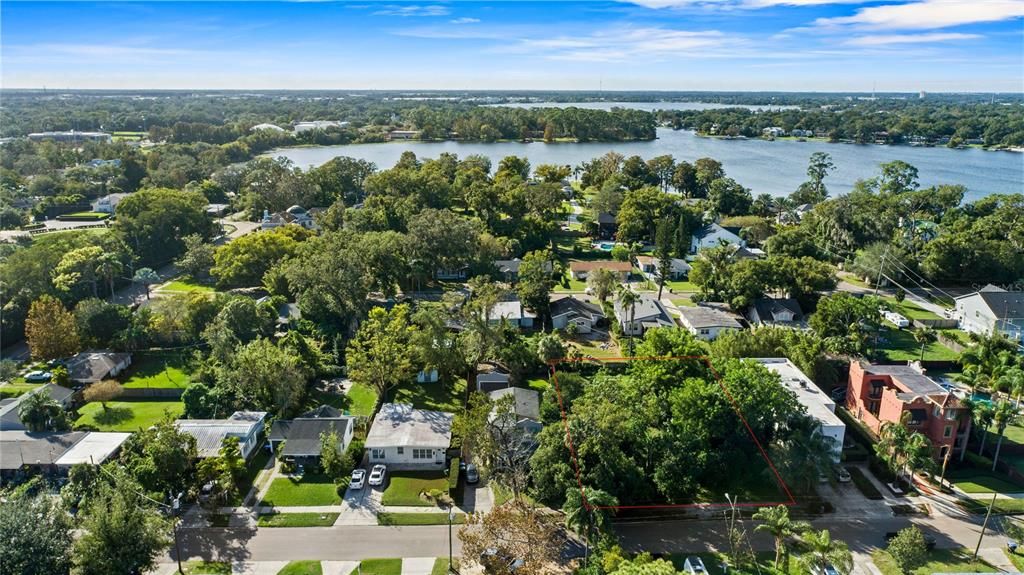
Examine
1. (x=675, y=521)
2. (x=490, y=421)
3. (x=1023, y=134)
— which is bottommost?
(x=675, y=521)

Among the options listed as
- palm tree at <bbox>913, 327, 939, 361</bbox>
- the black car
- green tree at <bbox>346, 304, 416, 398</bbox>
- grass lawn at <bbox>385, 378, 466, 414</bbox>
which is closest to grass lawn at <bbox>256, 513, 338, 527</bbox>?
green tree at <bbox>346, 304, 416, 398</bbox>

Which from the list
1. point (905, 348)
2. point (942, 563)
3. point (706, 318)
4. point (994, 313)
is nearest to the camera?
point (942, 563)

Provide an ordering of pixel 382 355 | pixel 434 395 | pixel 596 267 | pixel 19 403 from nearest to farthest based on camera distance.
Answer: pixel 19 403 → pixel 382 355 → pixel 434 395 → pixel 596 267

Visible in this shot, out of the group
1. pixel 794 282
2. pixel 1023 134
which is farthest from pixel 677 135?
pixel 794 282

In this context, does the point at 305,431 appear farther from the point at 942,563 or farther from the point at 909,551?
the point at 942,563

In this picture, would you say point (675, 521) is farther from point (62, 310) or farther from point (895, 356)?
point (62, 310)

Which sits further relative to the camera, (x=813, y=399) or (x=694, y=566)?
(x=813, y=399)

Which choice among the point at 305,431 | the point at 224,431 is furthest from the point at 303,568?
the point at 224,431
